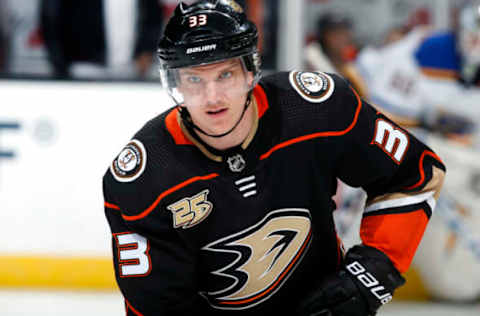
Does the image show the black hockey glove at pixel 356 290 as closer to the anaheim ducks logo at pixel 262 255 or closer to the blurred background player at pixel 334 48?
the anaheim ducks logo at pixel 262 255

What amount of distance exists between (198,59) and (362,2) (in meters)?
3.17

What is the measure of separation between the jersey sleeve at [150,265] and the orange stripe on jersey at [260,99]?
0.28 meters

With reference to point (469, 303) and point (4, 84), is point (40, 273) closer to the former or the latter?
point (4, 84)

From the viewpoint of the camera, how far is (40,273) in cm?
314

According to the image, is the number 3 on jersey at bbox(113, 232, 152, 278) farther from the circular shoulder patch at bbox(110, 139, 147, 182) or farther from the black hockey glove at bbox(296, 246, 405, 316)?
the black hockey glove at bbox(296, 246, 405, 316)

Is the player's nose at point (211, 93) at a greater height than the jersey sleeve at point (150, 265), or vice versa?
the player's nose at point (211, 93)

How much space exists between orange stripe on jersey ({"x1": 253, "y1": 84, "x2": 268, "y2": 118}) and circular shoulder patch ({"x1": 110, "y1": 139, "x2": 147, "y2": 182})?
234 millimetres

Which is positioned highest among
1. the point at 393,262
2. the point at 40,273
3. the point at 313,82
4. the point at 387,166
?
the point at 313,82

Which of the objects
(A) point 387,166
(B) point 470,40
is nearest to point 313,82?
(A) point 387,166

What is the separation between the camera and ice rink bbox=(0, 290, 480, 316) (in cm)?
289

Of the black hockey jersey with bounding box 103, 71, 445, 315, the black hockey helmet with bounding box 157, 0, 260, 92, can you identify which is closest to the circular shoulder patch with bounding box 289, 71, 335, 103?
the black hockey jersey with bounding box 103, 71, 445, 315

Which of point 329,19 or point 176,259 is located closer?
point 176,259

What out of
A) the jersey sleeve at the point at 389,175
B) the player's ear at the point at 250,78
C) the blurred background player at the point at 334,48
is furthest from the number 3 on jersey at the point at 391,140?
the blurred background player at the point at 334,48

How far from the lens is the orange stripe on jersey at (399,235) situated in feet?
4.71
